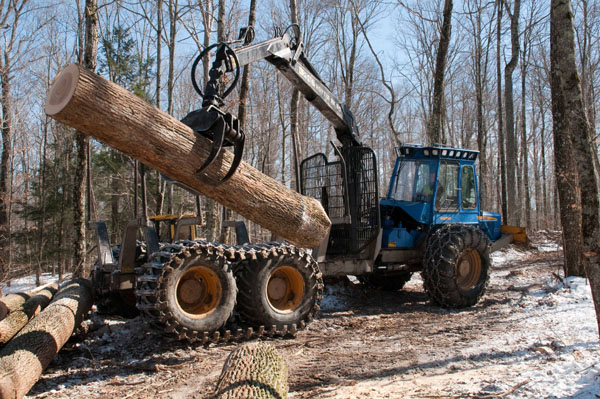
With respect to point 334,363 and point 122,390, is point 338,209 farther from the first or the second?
point 122,390

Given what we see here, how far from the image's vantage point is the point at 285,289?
6.62 meters

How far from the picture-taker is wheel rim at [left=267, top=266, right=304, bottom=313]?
6453mm

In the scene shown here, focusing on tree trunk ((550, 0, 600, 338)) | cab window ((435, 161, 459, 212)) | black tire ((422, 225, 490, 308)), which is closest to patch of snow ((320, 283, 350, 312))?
black tire ((422, 225, 490, 308))

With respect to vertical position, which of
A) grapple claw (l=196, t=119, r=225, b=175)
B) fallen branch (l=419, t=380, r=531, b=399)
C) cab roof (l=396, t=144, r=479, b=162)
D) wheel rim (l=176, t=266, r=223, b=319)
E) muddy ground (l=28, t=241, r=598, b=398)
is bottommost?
muddy ground (l=28, t=241, r=598, b=398)

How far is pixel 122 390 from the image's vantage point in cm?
440

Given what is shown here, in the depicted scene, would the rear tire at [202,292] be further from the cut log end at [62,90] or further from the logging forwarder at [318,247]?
the cut log end at [62,90]

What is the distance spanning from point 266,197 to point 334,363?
2078 millimetres

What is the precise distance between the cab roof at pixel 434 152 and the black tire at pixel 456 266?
4.56 ft

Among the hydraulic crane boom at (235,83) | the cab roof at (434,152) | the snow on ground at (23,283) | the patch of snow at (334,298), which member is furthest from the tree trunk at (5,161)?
the cab roof at (434,152)

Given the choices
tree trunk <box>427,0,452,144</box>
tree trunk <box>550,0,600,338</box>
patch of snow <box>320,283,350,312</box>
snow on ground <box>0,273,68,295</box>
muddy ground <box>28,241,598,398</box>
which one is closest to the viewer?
tree trunk <box>550,0,600,338</box>

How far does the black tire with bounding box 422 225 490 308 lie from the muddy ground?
1.43 feet

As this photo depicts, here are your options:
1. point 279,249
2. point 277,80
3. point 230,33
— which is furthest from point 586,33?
point 279,249

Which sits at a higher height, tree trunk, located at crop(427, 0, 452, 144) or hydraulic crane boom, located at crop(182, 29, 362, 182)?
tree trunk, located at crop(427, 0, 452, 144)

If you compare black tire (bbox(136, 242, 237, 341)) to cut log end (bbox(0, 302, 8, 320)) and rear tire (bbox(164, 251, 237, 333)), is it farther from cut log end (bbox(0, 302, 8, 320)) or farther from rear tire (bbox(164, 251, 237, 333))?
cut log end (bbox(0, 302, 8, 320))
